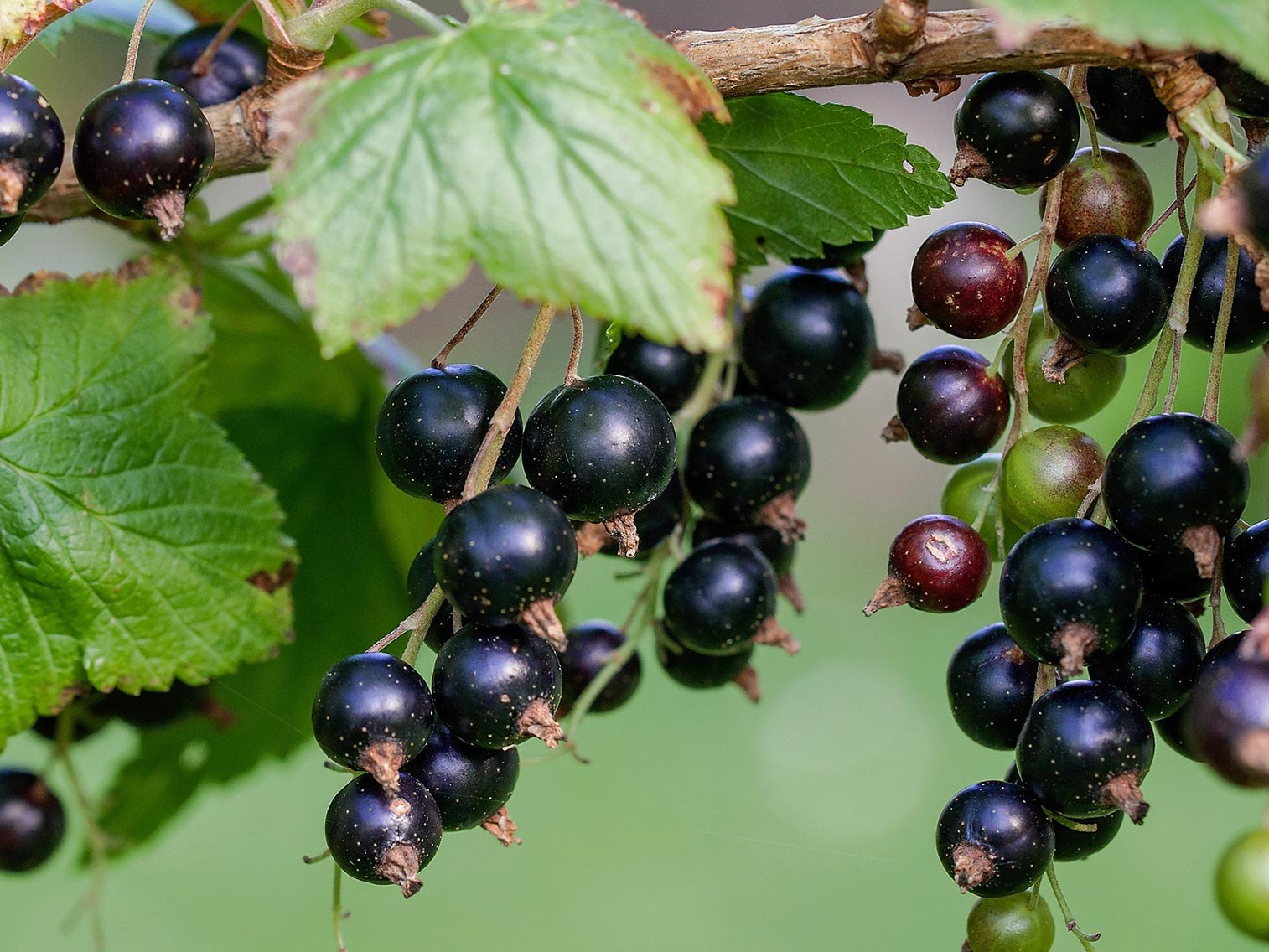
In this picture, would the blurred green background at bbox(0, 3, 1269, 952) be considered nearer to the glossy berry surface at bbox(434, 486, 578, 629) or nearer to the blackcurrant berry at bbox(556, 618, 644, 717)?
the blackcurrant berry at bbox(556, 618, 644, 717)

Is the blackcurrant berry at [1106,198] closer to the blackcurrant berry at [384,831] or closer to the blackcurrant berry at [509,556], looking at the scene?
the blackcurrant berry at [509,556]

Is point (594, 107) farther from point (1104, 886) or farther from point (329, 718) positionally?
point (1104, 886)

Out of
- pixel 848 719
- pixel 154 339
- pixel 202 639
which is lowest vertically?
pixel 848 719

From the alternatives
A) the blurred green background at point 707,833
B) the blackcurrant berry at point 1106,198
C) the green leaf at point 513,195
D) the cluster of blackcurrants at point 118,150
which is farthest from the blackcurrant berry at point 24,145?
the blurred green background at point 707,833

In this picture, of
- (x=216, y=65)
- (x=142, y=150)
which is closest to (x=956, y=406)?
(x=142, y=150)

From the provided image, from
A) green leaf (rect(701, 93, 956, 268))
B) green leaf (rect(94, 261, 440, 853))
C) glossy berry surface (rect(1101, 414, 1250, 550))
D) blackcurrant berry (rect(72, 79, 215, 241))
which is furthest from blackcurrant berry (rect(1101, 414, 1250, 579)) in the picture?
green leaf (rect(94, 261, 440, 853))

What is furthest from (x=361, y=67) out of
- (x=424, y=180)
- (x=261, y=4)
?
(x=261, y=4)
